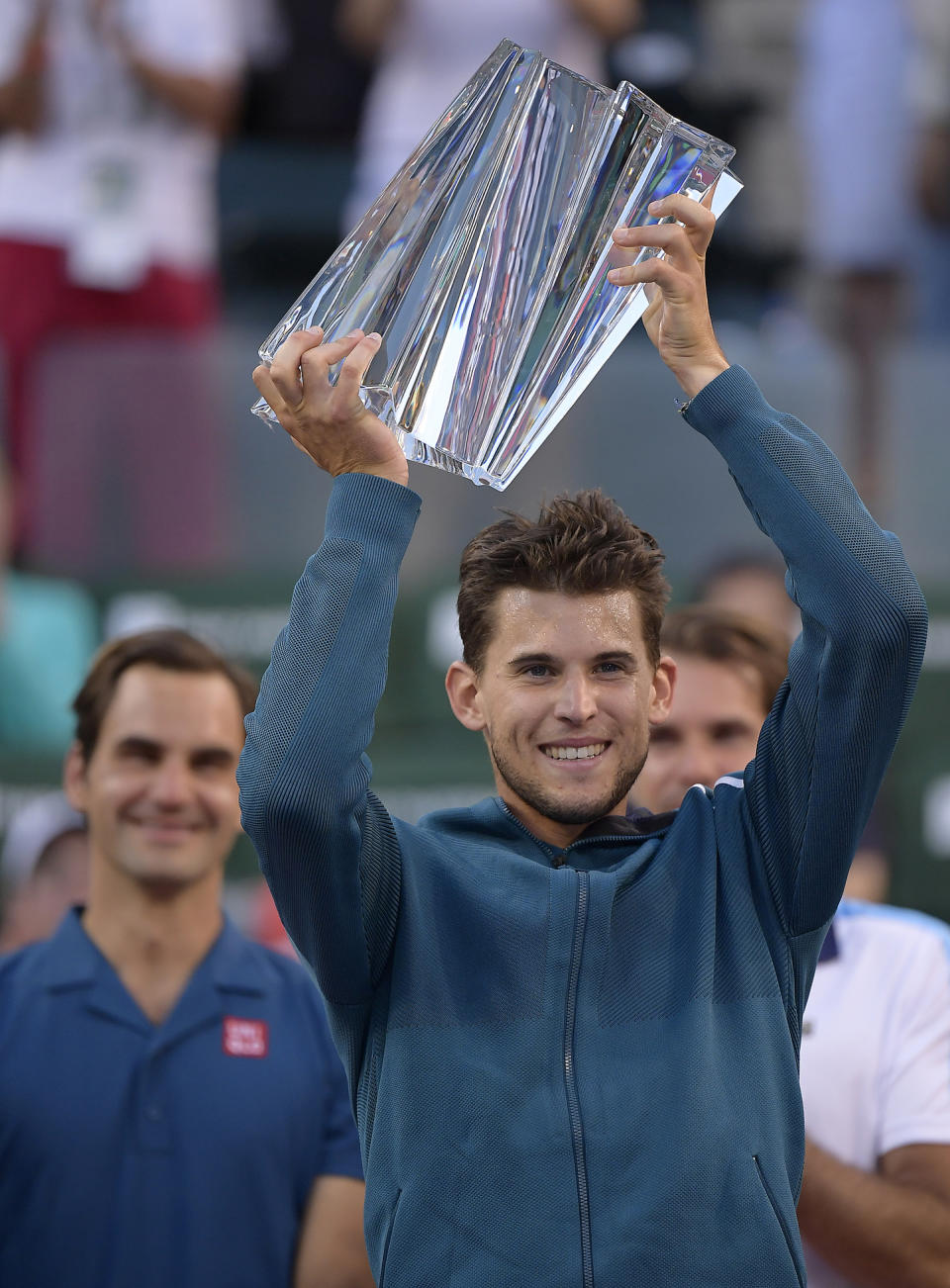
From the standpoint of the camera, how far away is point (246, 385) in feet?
15.1

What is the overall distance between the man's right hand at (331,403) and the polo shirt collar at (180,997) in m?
1.12

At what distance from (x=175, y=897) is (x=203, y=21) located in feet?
9.13

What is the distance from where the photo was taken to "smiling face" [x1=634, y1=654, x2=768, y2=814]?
2.58m

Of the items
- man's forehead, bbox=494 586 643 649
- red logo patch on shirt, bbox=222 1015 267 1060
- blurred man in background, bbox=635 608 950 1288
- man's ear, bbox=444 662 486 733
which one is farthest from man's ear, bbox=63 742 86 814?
man's forehead, bbox=494 586 643 649

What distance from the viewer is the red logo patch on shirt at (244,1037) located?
8.52 feet

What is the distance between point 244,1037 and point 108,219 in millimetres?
2566

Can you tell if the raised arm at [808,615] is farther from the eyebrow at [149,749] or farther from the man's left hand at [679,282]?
the eyebrow at [149,749]

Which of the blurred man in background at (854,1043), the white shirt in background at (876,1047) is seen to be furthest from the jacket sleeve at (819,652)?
the white shirt in background at (876,1047)

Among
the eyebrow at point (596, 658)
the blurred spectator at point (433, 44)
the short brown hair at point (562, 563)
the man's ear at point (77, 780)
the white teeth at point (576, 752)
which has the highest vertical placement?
the blurred spectator at point (433, 44)

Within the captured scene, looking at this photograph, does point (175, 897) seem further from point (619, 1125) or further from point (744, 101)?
point (744, 101)

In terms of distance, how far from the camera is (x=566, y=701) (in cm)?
176

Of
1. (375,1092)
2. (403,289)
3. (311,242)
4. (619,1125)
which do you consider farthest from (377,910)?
(311,242)

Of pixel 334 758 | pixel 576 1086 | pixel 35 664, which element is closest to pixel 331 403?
pixel 334 758

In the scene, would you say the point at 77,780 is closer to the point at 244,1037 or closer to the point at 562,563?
the point at 244,1037
